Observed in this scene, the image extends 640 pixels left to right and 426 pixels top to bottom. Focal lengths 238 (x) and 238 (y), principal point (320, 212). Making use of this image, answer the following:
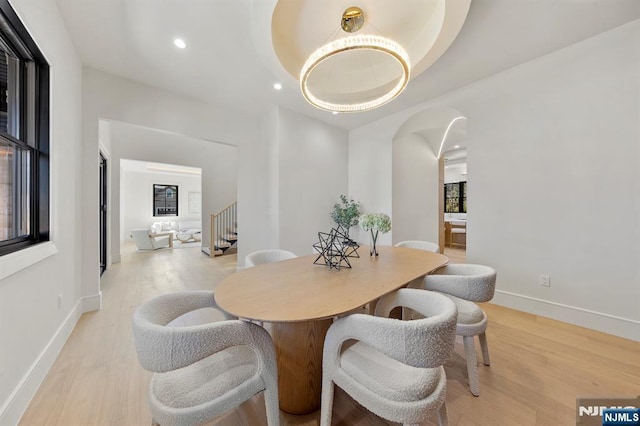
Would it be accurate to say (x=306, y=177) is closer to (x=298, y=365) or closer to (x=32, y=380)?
(x=298, y=365)

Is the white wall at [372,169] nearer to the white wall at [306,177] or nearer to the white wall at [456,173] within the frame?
the white wall at [306,177]

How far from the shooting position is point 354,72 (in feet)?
9.96

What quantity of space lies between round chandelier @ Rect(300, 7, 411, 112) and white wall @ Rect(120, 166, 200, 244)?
8.80 metres

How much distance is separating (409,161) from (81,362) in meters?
5.02

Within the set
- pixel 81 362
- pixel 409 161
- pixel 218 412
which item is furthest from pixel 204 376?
pixel 409 161

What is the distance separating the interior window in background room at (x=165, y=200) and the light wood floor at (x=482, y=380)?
26.2 feet

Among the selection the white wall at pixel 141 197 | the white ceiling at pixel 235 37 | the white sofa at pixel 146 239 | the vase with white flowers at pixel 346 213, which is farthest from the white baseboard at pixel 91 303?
the white wall at pixel 141 197

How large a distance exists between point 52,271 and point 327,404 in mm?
2342

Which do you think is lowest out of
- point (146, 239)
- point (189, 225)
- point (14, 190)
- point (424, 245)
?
point (146, 239)

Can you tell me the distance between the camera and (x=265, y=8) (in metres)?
1.85

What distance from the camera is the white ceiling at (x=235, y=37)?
6.53 ft

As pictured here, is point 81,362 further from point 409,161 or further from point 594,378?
point 409,161

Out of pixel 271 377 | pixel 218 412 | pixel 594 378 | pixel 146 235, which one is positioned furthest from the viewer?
pixel 146 235

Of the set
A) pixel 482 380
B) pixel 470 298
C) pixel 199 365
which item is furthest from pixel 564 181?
pixel 199 365
